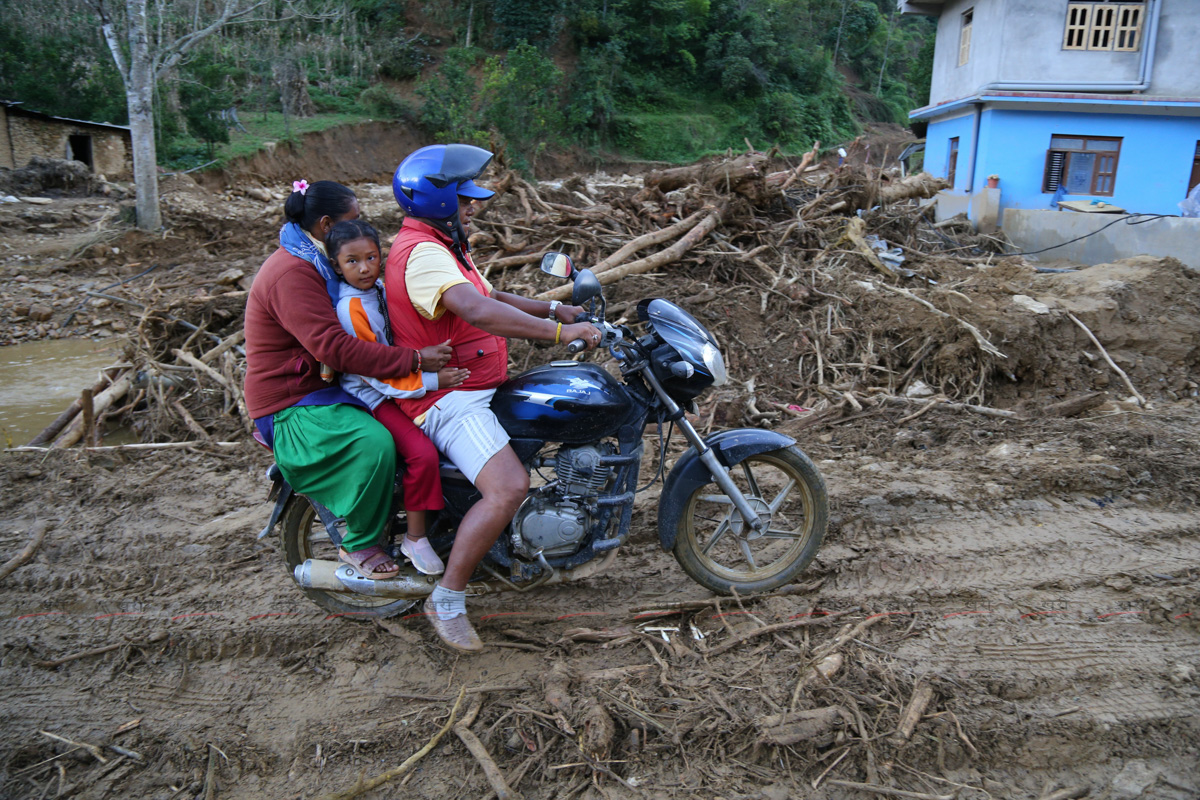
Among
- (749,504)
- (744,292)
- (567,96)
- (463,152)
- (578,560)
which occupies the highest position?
(567,96)

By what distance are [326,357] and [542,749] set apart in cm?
171

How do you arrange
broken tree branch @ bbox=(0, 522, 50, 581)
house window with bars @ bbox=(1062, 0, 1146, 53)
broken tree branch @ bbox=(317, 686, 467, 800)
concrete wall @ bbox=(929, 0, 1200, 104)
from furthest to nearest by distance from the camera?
1. house window with bars @ bbox=(1062, 0, 1146, 53)
2. concrete wall @ bbox=(929, 0, 1200, 104)
3. broken tree branch @ bbox=(0, 522, 50, 581)
4. broken tree branch @ bbox=(317, 686, 467, 800)

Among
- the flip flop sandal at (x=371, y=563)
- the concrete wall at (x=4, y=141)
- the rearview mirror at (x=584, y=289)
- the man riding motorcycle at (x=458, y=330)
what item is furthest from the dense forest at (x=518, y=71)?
the rearview mirror at (x=584, y=289)

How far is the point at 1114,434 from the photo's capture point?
17.4 ft

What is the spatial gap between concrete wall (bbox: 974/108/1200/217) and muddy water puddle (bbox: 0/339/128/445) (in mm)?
18510

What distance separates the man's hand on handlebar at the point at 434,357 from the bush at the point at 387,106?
32.5 m

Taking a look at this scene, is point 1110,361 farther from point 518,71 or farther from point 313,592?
point 518,71

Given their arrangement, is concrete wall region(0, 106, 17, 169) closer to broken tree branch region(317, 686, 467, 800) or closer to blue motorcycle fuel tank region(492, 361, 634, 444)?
blue motorcycle fuel tank region(492, 361, 634, 444)

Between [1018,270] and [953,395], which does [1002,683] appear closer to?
[953,395]

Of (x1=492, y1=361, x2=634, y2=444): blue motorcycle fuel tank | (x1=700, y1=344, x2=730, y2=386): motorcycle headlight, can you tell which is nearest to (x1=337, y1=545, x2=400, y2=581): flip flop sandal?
(x1=492, y1=361, x2=634, y2=444): blue motorcycle fuel tank

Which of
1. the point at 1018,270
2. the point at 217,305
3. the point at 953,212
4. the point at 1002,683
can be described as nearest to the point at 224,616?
the point at 1002,683

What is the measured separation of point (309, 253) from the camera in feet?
10.0

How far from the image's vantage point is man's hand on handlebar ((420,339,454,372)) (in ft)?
9.92

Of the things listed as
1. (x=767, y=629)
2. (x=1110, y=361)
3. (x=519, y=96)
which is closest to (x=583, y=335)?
(x=767, y=629)
